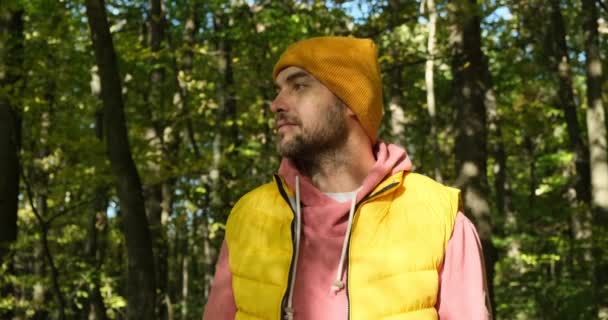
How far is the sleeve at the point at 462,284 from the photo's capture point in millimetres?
2461

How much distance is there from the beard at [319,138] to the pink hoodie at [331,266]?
87 millimetres

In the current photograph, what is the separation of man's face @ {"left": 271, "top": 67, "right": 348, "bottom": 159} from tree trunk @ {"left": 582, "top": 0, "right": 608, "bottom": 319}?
37.6 feet

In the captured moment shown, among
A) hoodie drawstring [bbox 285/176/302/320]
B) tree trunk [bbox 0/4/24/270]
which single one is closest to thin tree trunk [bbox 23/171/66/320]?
tree trunk [bbox 0/4/24/270]

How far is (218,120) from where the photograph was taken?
49.1 feet

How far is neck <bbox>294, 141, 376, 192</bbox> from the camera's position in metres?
2.77

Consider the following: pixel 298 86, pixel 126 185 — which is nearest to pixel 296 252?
pixel 298 86

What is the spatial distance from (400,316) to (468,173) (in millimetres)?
7935

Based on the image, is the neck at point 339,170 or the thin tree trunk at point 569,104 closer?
the neck at point 339,170

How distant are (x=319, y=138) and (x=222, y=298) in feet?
1.99

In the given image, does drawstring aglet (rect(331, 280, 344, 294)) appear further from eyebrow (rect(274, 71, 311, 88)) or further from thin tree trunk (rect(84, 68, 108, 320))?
thin tree trunk (rect(84, 68, 108, 320))

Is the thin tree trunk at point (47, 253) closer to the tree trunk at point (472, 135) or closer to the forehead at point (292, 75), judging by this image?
the tree trunk at point (472, 135)

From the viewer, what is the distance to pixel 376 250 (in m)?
2.53

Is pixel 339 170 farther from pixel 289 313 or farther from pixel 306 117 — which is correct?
pixel 289 313

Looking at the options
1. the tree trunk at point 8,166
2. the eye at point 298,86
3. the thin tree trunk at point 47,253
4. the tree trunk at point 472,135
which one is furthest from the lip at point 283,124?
the tree trunk at point 8,166
